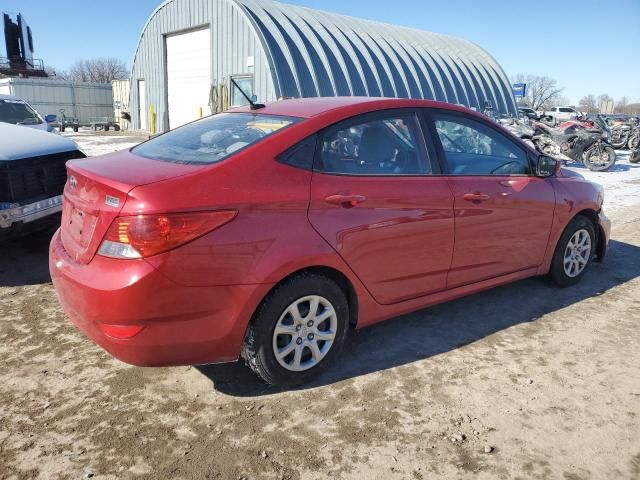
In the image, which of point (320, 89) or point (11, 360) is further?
point (320, 89)

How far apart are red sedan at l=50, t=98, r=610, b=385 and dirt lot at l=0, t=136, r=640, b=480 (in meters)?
0.32

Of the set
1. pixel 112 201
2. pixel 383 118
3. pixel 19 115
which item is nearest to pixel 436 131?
pixel 383 118

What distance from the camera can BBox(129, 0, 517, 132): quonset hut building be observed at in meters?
16.8

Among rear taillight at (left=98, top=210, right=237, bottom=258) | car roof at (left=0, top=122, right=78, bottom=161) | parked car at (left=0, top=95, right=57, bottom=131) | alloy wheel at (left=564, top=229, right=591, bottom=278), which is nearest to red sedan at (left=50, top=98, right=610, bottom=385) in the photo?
rear taillight at (left=98, top=210, right=237, bottom=258)

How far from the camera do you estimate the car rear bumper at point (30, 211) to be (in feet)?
14.1

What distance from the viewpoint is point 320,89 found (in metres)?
16.9

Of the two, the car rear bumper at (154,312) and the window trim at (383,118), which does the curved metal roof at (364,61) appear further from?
the car rear bumper at (154,312)

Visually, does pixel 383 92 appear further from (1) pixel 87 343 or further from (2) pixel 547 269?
(1) pixel 87 343

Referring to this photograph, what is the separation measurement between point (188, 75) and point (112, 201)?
19953 millimetres

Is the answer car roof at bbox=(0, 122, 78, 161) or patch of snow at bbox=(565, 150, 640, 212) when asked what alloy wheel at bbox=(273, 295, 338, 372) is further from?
patch of snow at bbox=(565, 150, 640, 212)

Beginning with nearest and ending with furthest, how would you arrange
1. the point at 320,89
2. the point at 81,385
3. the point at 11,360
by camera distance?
the point at 81,385, the point at 11,360, the point at 320,89

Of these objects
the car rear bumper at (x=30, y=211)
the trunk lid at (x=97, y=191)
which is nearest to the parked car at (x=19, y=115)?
the car rear bumper at (x=30, y=211)

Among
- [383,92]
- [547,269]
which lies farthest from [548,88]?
[547,269]

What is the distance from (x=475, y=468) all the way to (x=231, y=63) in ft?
58.3
